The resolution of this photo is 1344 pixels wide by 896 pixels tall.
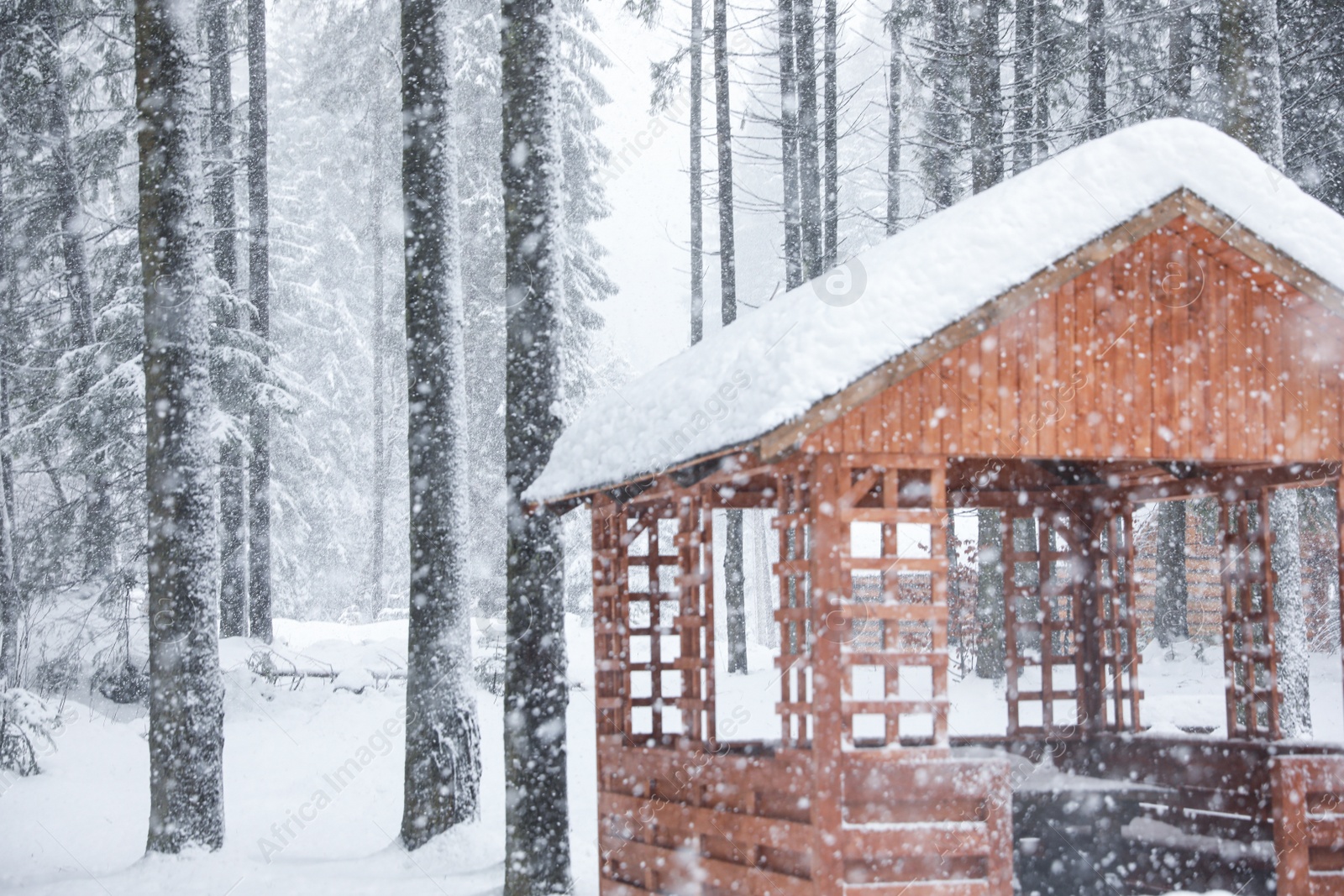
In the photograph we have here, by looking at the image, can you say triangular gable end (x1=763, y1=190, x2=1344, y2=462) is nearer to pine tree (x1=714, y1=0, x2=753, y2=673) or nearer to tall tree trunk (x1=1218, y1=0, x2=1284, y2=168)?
tall tree trunk (x1=1218, y1=0, x2=1284, y2=168)

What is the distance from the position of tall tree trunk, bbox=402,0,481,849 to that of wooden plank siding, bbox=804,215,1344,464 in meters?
4.90

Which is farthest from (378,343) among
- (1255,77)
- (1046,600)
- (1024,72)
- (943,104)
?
(1255,77)

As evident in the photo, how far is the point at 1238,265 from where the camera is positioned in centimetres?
692

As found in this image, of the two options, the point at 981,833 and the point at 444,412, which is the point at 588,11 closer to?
the point at 444,412

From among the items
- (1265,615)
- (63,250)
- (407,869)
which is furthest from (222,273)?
(1265,615)

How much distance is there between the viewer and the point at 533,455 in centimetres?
919

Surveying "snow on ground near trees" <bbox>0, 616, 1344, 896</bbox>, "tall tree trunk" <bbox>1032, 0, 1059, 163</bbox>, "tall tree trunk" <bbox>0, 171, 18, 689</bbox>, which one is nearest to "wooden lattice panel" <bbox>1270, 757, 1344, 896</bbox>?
"snow on ground near trees" <bbox>0, 616, 1344, 896</bbox>

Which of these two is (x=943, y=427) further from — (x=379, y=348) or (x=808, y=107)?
(x=379, y=348)

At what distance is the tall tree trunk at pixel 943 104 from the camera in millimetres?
15938

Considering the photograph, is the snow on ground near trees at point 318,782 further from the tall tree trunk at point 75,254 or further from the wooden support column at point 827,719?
the wooden support column at point 827,719

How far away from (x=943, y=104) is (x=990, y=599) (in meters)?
7.71

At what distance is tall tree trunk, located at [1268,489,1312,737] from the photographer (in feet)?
35.2

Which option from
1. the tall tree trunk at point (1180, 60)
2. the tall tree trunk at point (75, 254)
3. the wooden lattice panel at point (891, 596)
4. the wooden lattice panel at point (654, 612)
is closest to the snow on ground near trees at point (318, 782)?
the wooden lattice panel at point (654, 612)

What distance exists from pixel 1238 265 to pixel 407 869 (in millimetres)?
7881
